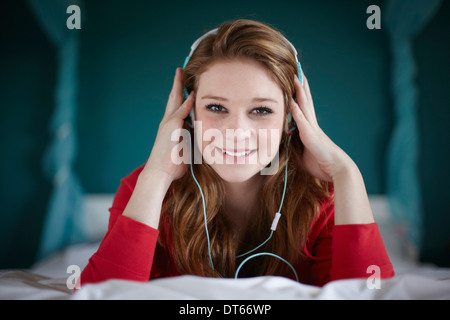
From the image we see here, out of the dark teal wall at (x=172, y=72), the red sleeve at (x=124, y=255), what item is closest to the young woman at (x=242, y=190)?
the red sleeve at (x=124, y=255)

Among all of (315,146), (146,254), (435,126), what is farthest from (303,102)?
(435,126)

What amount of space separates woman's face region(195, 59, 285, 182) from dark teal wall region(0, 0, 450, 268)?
3.21ft

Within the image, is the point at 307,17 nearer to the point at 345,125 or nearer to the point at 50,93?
the point at 345,125

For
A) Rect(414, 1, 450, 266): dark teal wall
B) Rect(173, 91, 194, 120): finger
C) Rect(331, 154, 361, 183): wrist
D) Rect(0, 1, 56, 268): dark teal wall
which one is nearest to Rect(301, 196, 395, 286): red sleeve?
Rect(331, 154, 361, 183): wrist

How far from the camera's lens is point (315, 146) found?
89 cm

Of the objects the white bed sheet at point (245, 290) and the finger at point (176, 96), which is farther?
the finger at point (176, 96)

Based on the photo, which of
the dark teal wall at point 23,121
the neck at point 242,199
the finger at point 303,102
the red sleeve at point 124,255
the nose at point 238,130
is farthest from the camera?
the dark teal wall at point 23,121

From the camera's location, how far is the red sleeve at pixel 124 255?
72 cm

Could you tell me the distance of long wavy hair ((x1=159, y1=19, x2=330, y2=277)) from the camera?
890 mm

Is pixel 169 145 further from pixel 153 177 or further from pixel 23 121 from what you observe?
pixel 23 121

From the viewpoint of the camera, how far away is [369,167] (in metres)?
1.80

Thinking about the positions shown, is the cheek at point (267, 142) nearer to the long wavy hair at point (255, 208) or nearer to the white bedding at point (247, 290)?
the long wavy hair at point (255, 208)

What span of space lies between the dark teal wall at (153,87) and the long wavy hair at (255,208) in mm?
873
